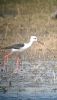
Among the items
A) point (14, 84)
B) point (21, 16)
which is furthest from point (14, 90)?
point (21, 16)

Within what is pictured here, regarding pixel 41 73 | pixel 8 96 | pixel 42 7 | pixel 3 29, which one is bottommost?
pixel 8 96

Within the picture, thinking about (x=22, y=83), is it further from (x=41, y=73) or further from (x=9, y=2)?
(x=9, y=2)

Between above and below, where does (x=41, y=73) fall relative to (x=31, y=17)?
below

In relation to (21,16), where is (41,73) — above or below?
below

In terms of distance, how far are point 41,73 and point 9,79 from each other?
1.15 ft

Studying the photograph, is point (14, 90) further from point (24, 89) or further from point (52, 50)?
point (52, 50)

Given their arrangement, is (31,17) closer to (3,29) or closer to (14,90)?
(3,29)

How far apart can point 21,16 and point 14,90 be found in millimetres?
834

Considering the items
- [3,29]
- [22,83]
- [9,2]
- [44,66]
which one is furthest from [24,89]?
[9,2]

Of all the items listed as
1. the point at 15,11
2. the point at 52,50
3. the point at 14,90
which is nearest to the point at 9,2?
the point at 15,11

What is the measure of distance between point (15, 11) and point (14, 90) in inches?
35.1

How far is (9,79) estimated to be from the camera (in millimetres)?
3574

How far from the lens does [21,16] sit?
12.2 feet

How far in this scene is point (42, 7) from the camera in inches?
146
